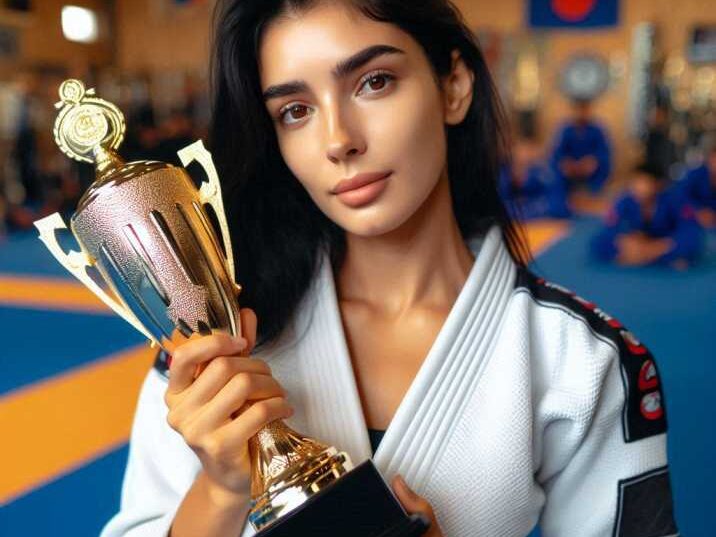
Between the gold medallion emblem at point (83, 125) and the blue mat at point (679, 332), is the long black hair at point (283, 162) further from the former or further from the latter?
the blue mat at point (679, 332)

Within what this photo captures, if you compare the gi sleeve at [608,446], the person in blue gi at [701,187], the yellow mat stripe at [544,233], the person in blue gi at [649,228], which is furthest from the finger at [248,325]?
the person in blue gi at [701,187]

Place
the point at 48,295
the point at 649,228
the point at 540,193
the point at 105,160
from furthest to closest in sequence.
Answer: the point at 540,193
the point at 649,228
the point at 48,295
the point at 105,160

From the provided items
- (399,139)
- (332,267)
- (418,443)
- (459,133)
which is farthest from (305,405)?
(459,133)

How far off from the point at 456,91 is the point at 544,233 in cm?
638

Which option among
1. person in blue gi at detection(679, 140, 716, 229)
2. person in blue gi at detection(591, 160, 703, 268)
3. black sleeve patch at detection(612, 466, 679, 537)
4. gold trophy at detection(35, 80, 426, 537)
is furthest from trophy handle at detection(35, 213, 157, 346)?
person in blue gi at detection(679, 140, 716, 229)

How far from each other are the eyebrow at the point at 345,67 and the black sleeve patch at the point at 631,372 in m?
0.49

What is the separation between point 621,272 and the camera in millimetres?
5613

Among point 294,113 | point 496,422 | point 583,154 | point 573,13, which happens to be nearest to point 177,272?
point 294,113

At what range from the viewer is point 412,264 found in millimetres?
1336

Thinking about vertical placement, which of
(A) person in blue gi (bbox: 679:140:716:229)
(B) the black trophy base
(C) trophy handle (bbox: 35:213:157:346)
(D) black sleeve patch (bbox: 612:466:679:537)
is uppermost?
(C) trophy handle (bbox: 35:213:157:346)

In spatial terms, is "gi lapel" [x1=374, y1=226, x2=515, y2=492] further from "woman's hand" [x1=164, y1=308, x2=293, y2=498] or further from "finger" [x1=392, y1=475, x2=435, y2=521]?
"woman's hand" [x1=164, y1=308, x2=293, y2=498]

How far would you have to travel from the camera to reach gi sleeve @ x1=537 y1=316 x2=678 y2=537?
1.20 meters

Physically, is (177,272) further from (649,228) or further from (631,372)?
(649,228)

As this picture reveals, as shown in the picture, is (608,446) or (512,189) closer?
(608,446)
